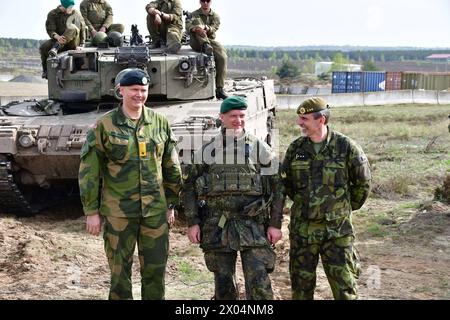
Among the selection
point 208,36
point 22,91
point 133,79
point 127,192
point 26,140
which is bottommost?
point 22,91

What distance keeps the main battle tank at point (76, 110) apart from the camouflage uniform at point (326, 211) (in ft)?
13.2

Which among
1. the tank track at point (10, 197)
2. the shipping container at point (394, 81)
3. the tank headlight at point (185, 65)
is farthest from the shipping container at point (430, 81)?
the tank track at point (10, 197)

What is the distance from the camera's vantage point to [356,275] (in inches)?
241

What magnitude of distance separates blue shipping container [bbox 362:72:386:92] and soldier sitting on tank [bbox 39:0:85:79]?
1587 inches

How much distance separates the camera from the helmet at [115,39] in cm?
1302

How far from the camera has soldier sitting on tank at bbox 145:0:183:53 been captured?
12477mm

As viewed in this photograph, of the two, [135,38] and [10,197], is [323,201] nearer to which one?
[10,197]

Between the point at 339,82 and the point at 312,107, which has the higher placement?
the point at 312,107

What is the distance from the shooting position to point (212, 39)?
501 inches

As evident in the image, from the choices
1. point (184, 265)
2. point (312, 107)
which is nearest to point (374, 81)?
point (184, 265)

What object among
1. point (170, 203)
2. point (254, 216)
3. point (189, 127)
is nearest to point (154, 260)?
point (170, 203)

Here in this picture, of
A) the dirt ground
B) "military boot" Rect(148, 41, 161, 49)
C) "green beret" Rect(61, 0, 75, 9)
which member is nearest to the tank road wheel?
"military boot" Rect(148, 41, 161, 49)

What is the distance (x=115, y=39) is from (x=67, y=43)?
0.82 meters

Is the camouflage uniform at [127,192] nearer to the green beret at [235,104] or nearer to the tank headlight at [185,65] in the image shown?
the green beret at [235,104]
